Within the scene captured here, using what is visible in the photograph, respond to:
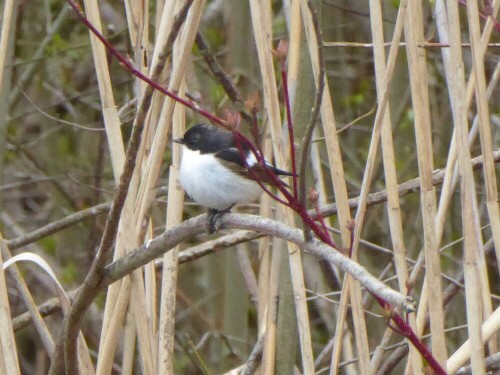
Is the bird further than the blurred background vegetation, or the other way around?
the blurred background vegetation

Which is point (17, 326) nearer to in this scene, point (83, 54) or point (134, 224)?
point (134, 224)

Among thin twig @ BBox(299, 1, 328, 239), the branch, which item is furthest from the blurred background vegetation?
thin twig @ BBox(299, 1, 328, 239)

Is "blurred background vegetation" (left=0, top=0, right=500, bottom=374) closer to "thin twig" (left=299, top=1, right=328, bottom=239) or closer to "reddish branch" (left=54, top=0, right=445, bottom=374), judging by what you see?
"reddish branch" (left=54, top=0, right=445, bottom=374)

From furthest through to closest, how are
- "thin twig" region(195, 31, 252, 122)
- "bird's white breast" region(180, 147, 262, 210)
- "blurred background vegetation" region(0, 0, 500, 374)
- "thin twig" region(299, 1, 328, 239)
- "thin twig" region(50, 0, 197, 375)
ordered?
1. "blurred background vegetation" region(0, 0, 500, 374)
2. "thin twig" region(195, 31, 252, 122)
3. "bird's white breast" region(180, 147, 262, 210)
4. "thin twig" region(50, 0, 197, 375)
5. "thin twig" region(299, 1, 328, 239)

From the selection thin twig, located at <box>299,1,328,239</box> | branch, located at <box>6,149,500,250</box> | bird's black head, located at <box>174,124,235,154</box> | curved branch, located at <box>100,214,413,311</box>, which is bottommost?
branch, located at <box>6,149,500,250</box>

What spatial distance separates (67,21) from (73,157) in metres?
0.83

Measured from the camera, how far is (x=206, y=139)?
9.23 ft

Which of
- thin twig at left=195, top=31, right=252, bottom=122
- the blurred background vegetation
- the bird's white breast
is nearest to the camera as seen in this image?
the bird's white breast

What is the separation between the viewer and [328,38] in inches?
177

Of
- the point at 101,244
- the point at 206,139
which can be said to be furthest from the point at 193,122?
Answer: the point at 101,244

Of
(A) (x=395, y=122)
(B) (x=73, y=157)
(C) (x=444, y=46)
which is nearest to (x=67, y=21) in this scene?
(B) (x=73, y=157)

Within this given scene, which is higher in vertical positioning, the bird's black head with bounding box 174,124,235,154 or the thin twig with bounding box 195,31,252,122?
the thin twig with bounding box 195,31,252,122

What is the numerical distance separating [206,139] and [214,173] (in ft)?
0.58

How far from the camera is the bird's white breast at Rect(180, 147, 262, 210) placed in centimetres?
258
